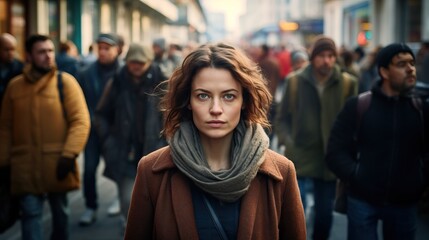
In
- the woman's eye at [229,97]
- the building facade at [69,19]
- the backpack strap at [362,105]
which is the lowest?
the backpack strap at [362,105]

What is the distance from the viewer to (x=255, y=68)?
2727mm

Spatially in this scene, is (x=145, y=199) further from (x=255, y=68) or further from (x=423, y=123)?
(x=423, y=123)

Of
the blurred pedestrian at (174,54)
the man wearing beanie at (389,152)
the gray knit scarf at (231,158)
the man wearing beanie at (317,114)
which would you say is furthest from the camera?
the blurred pedestrian at (174,54)

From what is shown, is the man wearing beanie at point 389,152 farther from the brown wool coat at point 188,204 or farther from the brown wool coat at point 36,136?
the brown wool coat at point 36,136

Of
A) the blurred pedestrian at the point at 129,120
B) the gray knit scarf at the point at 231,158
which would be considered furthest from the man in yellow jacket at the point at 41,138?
the gray knit scarf at the point at 231,158

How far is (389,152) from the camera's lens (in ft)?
13.7

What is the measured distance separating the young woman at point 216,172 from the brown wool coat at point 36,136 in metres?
2.73

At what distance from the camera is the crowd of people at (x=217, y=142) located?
2.56m

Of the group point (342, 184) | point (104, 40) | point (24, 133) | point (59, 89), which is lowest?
point (342, 184)

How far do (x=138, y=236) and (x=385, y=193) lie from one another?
2044 millimetres

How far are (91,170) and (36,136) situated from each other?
6.89 ft

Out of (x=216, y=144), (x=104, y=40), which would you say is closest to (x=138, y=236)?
(x=216, y=144)

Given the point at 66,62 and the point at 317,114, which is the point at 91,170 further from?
the point at 66,62

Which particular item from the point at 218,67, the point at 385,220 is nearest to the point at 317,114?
the point at 385,220
